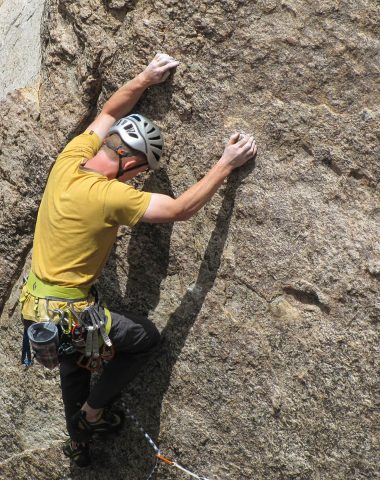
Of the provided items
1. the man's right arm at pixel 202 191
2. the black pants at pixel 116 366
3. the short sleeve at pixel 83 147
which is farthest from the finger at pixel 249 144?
the black pants at pixel 116 366

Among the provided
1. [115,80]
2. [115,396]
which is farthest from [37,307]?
[115,80]

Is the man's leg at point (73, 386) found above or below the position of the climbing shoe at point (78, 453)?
above

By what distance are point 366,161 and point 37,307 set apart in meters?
2.66

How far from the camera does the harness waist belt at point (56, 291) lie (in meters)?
6.03

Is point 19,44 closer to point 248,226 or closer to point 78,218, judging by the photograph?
point 78,218

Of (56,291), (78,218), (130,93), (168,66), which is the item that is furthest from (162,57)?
(56,291)

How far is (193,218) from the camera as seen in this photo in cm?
640

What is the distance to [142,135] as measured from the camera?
600 cm

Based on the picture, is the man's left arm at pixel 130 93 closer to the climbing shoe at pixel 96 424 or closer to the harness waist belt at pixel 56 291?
the harness waist belt at pixel 56 291

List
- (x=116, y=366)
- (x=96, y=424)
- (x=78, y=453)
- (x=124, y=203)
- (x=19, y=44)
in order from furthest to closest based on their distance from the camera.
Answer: (x=19, y=44)
(x=78, y=453)
(x=96, y=424)
(x=116, y=366)
(x=124, y=203)

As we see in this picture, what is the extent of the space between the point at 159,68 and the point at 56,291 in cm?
187

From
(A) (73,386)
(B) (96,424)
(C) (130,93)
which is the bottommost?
(B) (96,424)

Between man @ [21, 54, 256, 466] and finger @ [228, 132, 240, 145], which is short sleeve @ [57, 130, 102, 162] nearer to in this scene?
man @ [21, 54, 256, 466]

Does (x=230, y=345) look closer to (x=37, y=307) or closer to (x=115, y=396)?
(x=115, y=396)
